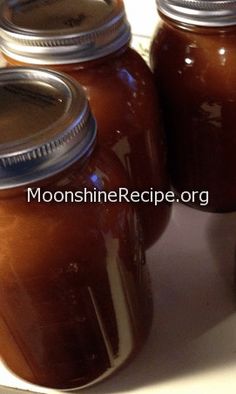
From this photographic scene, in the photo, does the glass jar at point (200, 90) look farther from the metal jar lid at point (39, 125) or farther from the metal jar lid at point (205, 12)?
the metal jar lid at point (39, 125)

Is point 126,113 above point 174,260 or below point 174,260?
above

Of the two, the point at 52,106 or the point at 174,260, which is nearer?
the point at 52,106

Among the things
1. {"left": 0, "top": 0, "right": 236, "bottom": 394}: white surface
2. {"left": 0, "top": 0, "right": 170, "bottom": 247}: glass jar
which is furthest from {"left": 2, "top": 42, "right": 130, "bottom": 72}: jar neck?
{"left": 0, "top": 0, "right": 236, "bottom": 394}: white surface

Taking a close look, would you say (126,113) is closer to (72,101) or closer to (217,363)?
(72,101)

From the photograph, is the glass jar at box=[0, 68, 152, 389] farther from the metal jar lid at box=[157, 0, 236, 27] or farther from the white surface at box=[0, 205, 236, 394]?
the metal jar lid at box=[157, 0, 236, 27]

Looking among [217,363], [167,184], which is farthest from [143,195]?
[217,363]
